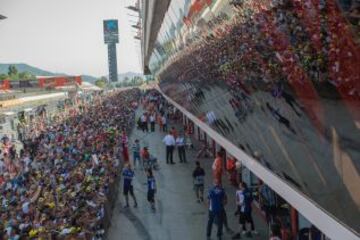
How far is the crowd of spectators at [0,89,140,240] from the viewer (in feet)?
35.8

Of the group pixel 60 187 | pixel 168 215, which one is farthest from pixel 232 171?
pixel 60 187

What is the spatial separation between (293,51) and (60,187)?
30.2ft

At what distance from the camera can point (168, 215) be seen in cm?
1478

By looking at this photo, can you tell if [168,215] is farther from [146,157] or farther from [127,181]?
[146,157]

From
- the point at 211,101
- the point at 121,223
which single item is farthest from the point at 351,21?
the point at 211,101

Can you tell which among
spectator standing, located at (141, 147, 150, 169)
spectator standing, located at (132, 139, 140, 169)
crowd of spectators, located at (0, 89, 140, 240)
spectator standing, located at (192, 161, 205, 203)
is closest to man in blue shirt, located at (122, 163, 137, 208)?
crowd of spectators, located at (0, 89, 140, 240)

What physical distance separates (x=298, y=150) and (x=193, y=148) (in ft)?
62.9

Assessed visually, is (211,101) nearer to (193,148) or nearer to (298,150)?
(298,150)

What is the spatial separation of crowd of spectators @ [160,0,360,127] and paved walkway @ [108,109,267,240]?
3.40 metres

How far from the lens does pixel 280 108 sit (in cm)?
844

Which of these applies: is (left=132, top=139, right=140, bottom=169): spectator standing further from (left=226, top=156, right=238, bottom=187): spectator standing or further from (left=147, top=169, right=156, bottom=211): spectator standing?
(left=147, top=169, right=156, bottom=211): spectator standing

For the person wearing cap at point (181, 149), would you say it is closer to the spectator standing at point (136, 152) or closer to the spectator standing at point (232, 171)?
the spectator standing at point (136, 152)

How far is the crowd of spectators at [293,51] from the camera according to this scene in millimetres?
5496

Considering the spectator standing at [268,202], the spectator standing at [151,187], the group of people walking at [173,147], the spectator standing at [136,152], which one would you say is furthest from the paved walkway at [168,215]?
the group of people walking at [173,147]
